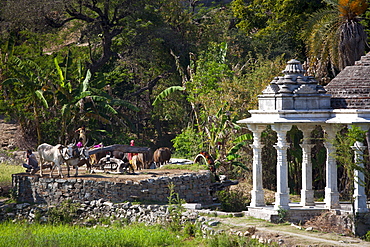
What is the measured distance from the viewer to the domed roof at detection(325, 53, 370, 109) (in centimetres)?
1523

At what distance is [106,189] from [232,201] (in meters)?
4.63

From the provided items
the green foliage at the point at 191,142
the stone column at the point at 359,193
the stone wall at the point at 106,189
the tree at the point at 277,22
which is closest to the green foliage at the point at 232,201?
the stone wall at the point at 106,189

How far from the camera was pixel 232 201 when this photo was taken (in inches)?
786

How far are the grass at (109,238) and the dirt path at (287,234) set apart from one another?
58cm

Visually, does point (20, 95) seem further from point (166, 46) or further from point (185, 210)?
point (185, 210)

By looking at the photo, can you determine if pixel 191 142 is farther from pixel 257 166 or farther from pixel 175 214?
pixel 175 214

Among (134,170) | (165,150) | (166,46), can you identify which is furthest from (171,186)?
(166,46)

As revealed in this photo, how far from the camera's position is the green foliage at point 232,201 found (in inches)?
774

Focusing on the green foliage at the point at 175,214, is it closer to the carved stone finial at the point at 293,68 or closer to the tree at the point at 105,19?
the carved stone finial at the point at 293,68

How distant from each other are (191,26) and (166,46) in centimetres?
204

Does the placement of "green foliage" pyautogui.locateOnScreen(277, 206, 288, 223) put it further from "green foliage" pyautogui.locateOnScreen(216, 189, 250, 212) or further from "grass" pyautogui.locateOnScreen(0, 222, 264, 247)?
"green foliage" pyautogui.locateOnScreen(216, 189, 250, 212)

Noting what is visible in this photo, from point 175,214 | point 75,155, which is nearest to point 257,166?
point 175,214

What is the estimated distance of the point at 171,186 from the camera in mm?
17234

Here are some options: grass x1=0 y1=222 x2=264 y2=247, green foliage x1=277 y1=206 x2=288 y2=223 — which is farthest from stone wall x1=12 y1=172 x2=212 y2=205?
green foliage x1=277 y1=206 x2=288 y2=223
